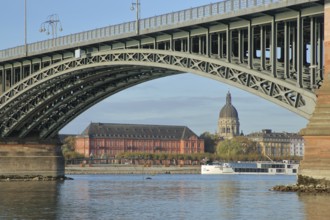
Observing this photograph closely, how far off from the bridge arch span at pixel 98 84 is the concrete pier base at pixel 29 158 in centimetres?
130

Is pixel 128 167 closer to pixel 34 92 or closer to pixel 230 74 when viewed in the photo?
pixel 34 92

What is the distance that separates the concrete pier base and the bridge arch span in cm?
130

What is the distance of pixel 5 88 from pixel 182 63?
30215mm

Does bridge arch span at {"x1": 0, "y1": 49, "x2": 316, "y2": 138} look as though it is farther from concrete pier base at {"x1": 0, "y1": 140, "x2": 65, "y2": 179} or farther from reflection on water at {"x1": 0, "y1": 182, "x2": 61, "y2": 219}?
reflection on water at {"x1": 0, "y1": 182, "x2": 61, "y2": 219}

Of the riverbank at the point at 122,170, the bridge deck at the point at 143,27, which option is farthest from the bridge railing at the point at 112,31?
the riverbank at the point at 122,170

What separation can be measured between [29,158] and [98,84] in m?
18.5

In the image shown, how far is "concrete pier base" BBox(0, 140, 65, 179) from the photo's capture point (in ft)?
296

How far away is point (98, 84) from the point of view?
77625 millimetres

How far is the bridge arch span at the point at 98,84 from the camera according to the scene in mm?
51938

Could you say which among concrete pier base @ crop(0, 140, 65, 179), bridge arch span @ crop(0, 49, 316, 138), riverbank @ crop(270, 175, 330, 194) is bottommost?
riverbank @ crop(270, 175, 330, 194)

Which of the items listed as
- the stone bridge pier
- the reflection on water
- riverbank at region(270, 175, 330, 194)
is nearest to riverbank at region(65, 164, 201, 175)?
the reflection on water

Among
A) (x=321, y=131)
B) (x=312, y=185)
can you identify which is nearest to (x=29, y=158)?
(x=312, y=185)

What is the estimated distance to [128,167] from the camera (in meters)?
196

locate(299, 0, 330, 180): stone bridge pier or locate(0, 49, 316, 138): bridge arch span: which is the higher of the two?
locate(0, 49, 316, 138): bridge arch span
